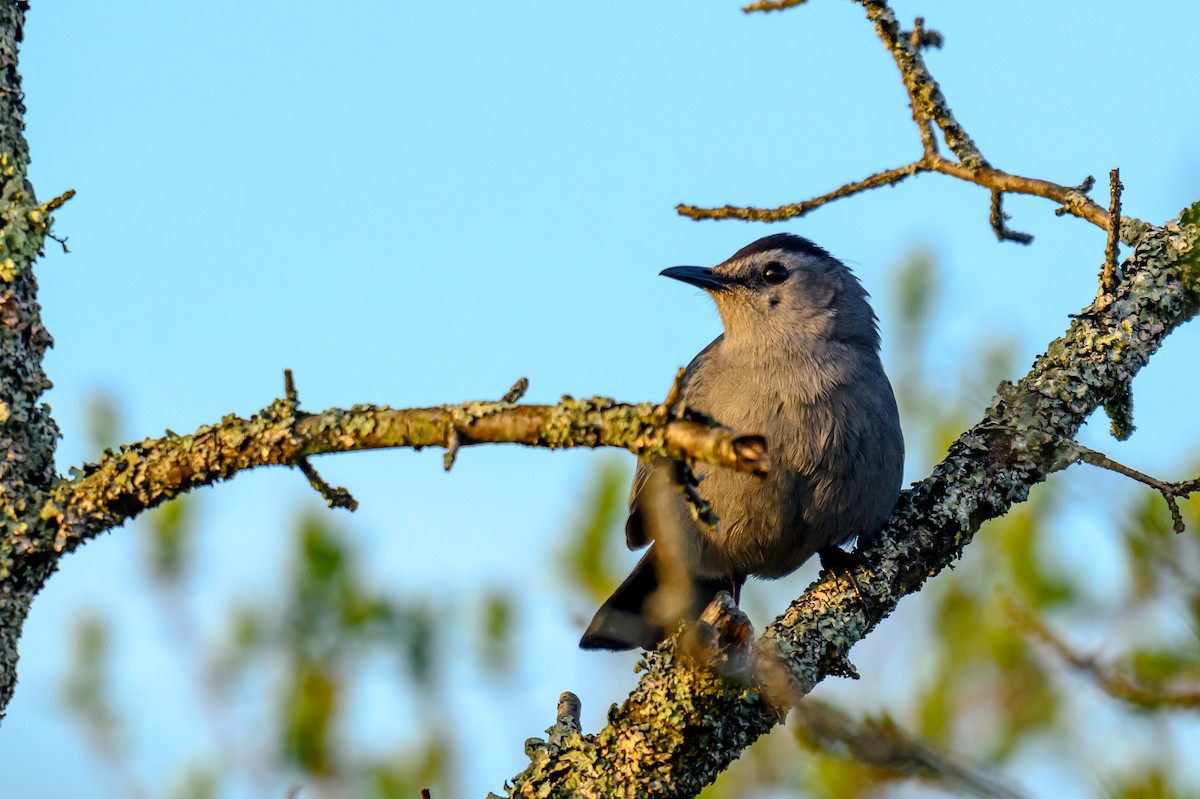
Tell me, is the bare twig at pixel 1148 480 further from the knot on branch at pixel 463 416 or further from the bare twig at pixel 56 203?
the bare twig at pixel 56 203

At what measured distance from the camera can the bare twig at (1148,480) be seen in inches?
140

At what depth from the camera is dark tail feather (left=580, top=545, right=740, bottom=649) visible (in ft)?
16.6

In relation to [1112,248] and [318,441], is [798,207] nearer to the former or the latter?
[1112,248]

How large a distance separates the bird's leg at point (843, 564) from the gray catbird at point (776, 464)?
3.4 inches

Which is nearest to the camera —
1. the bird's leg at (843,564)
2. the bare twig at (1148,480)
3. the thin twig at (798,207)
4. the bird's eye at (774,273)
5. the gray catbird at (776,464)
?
the bare twig at (1148,480)

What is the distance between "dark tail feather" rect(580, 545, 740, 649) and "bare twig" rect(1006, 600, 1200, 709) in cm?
231

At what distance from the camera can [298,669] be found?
18.7 ft

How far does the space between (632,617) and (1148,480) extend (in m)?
2.19

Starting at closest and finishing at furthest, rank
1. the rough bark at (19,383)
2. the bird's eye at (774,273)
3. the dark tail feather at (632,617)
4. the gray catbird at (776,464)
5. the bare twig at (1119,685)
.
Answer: the bare twig at (1119,685)
the rough bark at (19,383)
the gray catbird at (776,464)
the dark tail feather at (632,617)
the bird's eye at (774,273)

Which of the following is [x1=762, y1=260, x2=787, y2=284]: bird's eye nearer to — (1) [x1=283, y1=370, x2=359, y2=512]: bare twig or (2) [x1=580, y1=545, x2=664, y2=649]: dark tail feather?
(2) [x1=580, y1=545, x2=664, y2=649]: dark tail feather

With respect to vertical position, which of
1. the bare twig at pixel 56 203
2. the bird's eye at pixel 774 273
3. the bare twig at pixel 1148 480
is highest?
the bird's eye at pixel 774 273

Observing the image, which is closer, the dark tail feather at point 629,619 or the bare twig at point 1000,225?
the bare twig at point 1000,225

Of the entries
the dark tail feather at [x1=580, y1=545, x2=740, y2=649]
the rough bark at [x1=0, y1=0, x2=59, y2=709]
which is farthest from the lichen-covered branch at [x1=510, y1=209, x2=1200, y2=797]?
the rough bark at [x1=0, y1=0, x2=59, y2=709]

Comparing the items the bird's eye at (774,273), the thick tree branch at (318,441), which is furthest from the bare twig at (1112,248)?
the thick tree branch at (318,441)
